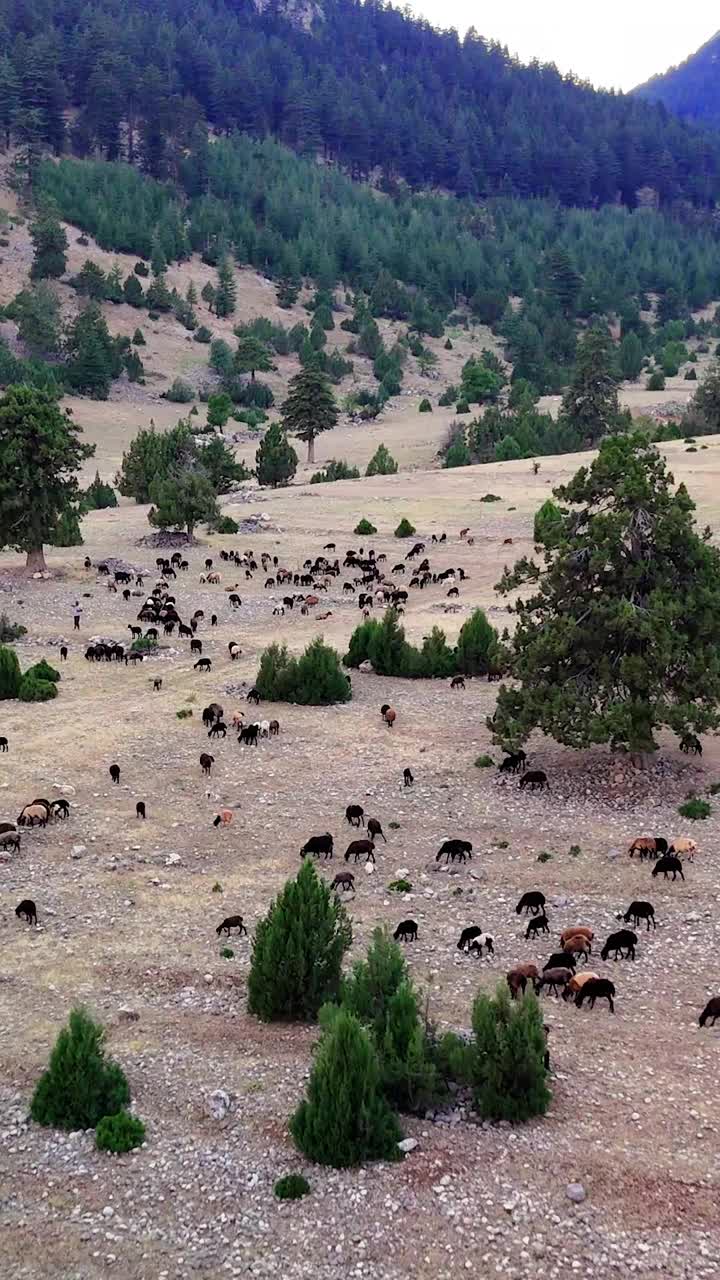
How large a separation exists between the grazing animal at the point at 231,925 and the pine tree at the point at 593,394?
64046mm

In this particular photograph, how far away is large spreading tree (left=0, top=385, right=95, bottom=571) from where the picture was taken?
4191cm

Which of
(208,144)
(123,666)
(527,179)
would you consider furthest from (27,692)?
(527,179)

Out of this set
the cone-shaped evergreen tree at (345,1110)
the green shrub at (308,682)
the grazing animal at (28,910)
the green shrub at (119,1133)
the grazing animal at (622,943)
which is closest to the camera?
the cone-shaped evergreen tree at (345,1110)

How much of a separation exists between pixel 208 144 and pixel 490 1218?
160442mm

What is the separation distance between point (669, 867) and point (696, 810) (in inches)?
120

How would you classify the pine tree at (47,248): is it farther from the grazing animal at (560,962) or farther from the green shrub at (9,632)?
the grazing animal at (560,962)

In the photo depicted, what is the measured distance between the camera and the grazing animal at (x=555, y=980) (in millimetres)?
14383

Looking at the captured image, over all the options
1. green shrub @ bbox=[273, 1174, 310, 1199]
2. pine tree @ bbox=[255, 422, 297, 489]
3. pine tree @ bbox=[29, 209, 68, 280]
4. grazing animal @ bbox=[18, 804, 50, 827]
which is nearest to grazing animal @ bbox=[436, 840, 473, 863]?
grazing animal @ bbox=[18, 804, 50, 827]

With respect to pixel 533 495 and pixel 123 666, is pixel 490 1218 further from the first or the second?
pixel 533 495

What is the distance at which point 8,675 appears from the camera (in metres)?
28.8

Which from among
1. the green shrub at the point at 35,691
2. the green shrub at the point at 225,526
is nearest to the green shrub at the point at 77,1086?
the green shrub at the point at 35,691

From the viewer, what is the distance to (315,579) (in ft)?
149

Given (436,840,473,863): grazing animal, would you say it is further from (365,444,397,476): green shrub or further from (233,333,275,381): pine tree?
(233,333,275,381): pine tree

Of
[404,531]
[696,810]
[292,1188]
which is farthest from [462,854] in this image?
[404,531]
